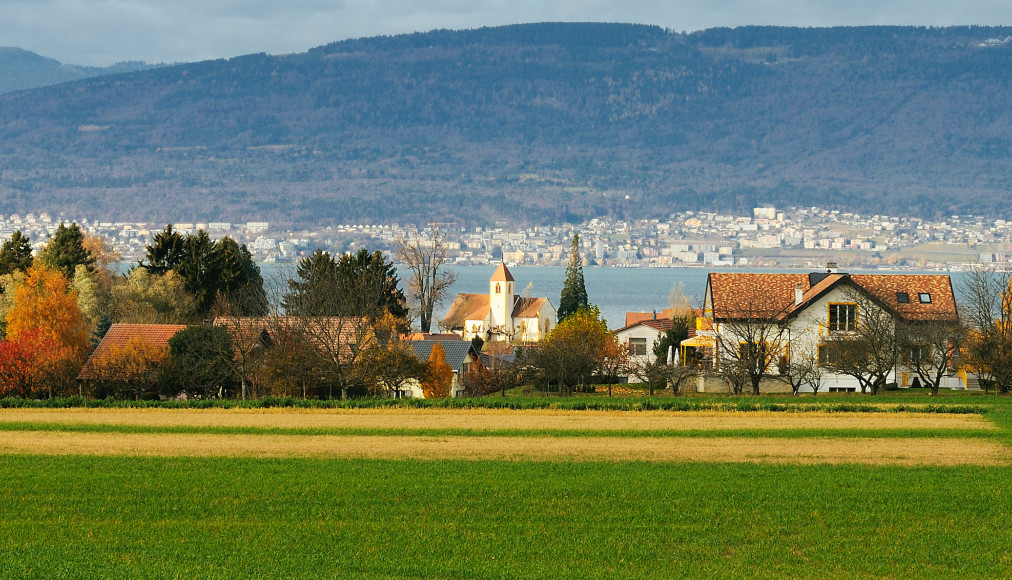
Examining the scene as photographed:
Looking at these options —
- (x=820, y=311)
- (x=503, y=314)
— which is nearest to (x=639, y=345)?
(x=820, y=311)

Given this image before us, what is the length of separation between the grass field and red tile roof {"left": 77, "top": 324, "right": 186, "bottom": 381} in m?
18.5

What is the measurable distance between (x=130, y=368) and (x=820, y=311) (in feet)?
100

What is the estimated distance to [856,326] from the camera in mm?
50250

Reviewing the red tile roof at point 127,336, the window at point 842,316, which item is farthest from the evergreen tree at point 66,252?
the window at point 842,316

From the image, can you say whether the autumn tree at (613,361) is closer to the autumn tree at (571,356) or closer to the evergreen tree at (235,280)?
Answer: the autumn tree at (571,356)

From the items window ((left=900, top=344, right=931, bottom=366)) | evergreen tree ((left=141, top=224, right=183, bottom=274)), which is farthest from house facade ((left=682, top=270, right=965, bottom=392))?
evergreen tree ((left=141, top=224, right=183, bottom=274))

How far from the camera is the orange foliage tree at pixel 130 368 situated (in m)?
48.3

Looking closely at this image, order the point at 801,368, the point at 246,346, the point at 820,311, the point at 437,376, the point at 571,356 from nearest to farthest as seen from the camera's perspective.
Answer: the point at 801,368, the point at 246,346, the point at 571,356, the point at 820,311, the point at 437,376

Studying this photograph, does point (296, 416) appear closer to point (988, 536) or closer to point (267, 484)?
point (267, 484)

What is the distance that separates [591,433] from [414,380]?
24783mm

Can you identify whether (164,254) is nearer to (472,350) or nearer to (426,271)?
(472,350)

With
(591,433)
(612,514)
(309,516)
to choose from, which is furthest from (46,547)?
(591,433)

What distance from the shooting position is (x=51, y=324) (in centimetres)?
5459

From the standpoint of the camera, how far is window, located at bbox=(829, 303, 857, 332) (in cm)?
5248
